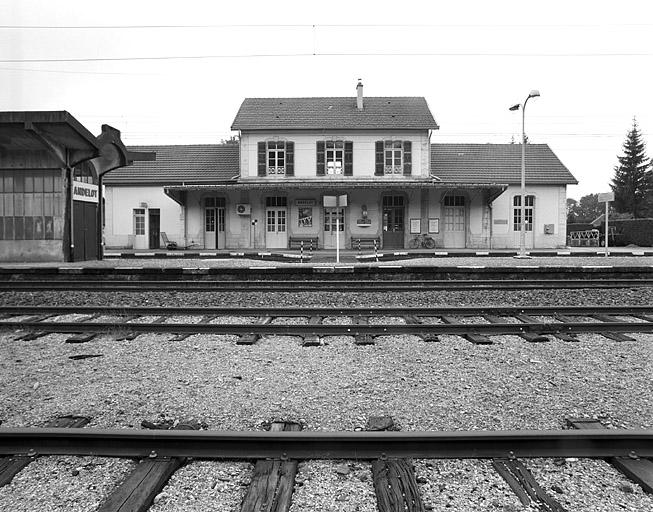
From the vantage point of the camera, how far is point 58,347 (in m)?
6.77

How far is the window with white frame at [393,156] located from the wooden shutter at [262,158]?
7534 millimetres

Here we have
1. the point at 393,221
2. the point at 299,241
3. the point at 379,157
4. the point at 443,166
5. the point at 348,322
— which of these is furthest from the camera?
the point at 443,166

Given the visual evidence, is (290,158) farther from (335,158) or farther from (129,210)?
(129,210)

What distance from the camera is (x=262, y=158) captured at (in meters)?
31.2

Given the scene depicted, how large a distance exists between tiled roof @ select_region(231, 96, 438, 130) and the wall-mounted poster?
5.17m

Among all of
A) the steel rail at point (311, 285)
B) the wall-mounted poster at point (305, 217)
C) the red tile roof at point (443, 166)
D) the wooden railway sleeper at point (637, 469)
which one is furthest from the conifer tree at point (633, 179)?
the wooden railway sleeper at point (637, 469)

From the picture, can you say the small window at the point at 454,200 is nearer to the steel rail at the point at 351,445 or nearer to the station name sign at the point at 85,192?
the station name sign at the point at 85,192

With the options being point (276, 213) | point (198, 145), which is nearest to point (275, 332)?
point (276, 213)

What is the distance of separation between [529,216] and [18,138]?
28.3 m

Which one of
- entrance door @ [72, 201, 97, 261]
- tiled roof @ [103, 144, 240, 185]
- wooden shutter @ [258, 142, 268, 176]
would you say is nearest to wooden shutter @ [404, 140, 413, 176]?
wooden shutter @ [258, 142, 268, 176]

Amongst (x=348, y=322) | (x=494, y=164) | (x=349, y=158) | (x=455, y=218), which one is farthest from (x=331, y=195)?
(x=348, y=322)

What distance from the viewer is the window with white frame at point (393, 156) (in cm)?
3103

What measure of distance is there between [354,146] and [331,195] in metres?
3.73

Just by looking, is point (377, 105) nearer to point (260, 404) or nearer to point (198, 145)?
point (198, 145)
